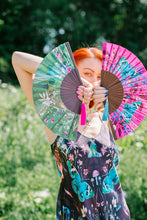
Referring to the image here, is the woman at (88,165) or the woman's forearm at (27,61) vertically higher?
the woman's forearm at (27,61)

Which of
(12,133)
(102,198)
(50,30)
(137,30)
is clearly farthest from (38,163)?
(137,30)

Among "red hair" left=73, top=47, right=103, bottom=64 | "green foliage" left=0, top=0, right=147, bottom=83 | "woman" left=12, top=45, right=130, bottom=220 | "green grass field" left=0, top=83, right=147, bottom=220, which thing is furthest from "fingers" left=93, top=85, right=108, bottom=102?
"green foliage" left=0, top=0, right=147, bottom=83

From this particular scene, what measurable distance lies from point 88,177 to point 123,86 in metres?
0.47

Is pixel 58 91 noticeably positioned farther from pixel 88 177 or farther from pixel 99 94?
pixel 88 177

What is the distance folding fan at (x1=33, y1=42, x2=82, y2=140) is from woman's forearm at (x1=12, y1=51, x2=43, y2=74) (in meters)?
0.17

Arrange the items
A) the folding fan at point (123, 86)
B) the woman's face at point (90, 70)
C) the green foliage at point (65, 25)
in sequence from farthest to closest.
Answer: the green foliage at point (65, 25)
the woman's face at point (90, 70)
the folding fan at point (123, 86)

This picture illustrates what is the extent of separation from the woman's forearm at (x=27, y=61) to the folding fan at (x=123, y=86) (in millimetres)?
327

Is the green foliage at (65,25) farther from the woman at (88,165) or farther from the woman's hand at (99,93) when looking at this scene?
the woman's hand at (99,93)

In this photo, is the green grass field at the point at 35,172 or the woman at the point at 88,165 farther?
the green grass field at the point at 35,172

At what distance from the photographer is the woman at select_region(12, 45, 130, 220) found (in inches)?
43.8

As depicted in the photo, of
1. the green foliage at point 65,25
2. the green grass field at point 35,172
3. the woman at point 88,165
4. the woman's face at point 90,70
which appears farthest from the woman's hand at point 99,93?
the green foliage at point 65,25

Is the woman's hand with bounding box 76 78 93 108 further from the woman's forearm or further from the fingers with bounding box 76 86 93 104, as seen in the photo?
the woman's forearm

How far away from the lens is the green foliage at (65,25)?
9141 millimetres

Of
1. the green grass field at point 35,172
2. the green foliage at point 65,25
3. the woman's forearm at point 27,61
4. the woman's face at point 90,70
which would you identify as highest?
the green foliage at point 65,25
